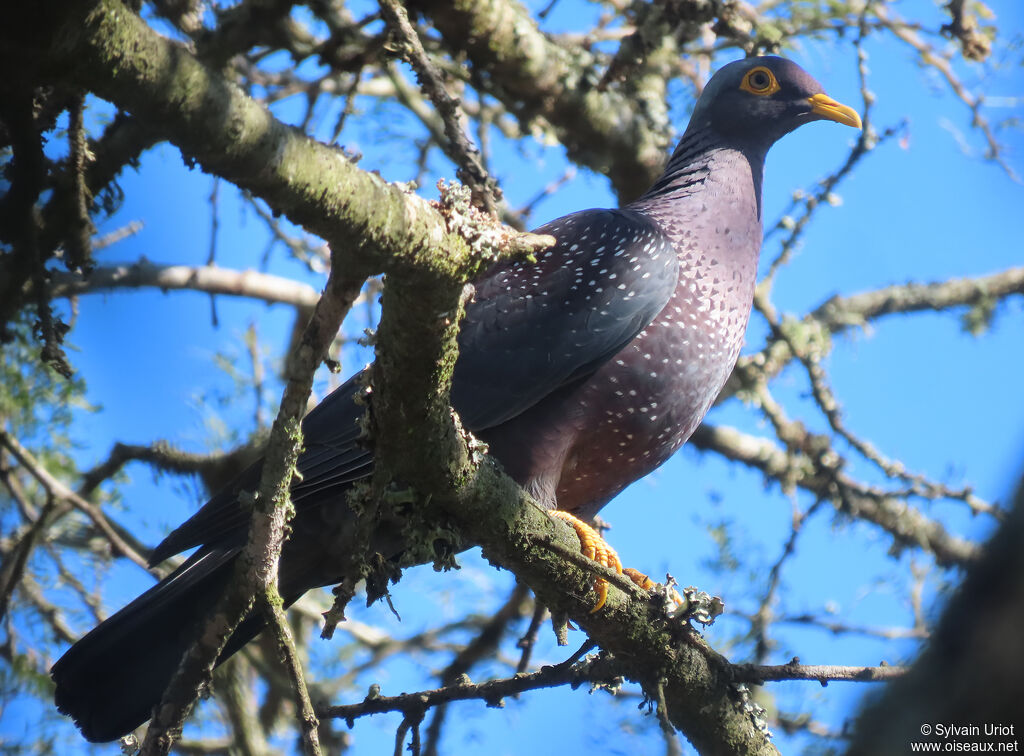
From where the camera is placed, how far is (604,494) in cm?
400

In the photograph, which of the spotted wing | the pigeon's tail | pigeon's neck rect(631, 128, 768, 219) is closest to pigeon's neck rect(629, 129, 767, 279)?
pigeon's neck rect(631, 128, 768, 219)

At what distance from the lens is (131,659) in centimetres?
361

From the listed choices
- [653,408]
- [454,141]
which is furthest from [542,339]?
[454,141]

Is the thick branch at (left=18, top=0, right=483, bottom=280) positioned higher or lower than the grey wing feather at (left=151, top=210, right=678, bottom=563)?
lower

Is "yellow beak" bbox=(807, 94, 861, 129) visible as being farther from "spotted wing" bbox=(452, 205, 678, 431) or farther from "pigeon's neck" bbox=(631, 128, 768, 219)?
"spotted wing" bbox=(452, 205, 678, 431)

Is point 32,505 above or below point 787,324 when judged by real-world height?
below

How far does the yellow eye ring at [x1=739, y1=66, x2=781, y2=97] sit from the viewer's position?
4.86 metres

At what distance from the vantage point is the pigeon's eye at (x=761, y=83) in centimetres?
486

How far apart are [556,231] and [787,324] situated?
1.75 meters

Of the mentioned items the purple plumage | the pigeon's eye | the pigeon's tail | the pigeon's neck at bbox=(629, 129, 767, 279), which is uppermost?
the pigeon's eye

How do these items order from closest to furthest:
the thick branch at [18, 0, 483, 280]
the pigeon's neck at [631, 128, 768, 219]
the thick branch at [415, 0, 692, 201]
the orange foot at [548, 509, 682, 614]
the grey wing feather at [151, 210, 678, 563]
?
the thick branch at [18, 0, 483, 280], the orange foot at [548, 509, 682, 614], the grey wing feather at [151, 210, 678, 563], the pigeon's neck at [631, 128, 768, 219], the thick branch at [415, 0, 692, 201]

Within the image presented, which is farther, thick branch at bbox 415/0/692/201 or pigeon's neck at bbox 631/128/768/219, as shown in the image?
thick branch at bbox 415/0/692/201

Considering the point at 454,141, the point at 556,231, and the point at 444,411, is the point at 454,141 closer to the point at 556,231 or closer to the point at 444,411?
the point at 556,231

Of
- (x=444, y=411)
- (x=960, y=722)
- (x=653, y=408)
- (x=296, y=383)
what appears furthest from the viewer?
(x=653, y=408)
